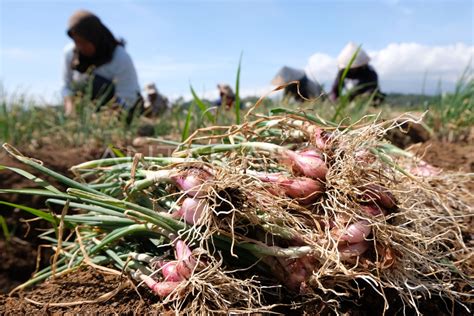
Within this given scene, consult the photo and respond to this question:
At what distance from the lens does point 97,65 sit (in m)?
4.26

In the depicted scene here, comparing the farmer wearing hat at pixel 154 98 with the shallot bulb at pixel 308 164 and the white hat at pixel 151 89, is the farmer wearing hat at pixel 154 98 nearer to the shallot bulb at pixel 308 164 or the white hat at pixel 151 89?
the white hat at pixel 151 89

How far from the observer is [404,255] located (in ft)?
3.17

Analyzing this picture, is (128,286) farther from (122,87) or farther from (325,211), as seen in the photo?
(122,87)

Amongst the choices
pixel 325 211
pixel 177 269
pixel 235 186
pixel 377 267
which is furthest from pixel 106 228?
pixel 377 267

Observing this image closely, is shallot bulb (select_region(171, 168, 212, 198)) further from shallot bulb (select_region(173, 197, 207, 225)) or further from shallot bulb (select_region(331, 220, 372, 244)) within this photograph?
shallot bulb (select_region(331, 220, 372, 244))

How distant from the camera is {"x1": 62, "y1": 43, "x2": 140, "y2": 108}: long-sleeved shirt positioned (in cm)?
428

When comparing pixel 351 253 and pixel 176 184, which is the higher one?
pixel 176 184

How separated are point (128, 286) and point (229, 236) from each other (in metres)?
0.28

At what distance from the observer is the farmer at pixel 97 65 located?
3.95 meters

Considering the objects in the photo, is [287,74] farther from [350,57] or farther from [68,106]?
[68,106]

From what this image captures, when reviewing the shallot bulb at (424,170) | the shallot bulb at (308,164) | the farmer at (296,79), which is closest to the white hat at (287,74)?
the farmer at (296,79)

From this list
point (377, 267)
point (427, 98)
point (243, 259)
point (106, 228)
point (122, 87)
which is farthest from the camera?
point (122, 87)

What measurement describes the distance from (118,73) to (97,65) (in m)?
0.21

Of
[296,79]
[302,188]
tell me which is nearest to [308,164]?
[302,188]
